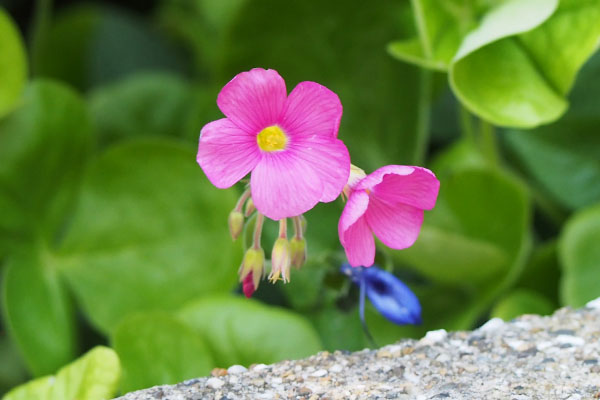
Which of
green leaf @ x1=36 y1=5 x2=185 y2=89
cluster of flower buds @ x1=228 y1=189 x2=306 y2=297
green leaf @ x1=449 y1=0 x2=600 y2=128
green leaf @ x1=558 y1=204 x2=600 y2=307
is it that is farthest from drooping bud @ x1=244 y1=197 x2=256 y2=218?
green leaf @ x1=36 y1=5 x2=185 y2=89

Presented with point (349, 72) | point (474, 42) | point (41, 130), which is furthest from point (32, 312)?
point (474, 42)

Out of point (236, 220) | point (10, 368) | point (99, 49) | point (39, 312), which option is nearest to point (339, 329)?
point (236, 220)

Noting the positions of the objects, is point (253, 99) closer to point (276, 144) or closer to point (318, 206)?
point (276, 144)

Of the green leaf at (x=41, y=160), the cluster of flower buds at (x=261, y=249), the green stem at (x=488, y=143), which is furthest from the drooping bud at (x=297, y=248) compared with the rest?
the green leaf at (x=41, y=160)

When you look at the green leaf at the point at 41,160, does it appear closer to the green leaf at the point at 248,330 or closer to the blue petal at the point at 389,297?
the green leaf at the point at 248,330

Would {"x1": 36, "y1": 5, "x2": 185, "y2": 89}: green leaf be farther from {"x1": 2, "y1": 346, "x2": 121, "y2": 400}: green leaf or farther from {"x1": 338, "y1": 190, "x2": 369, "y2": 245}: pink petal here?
{"x1": 338, "y1": 190, "x2": 369, "y2": 245}: pink petal

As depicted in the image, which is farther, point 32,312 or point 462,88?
point 32,312

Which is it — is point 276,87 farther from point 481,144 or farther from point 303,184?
point 481,144
